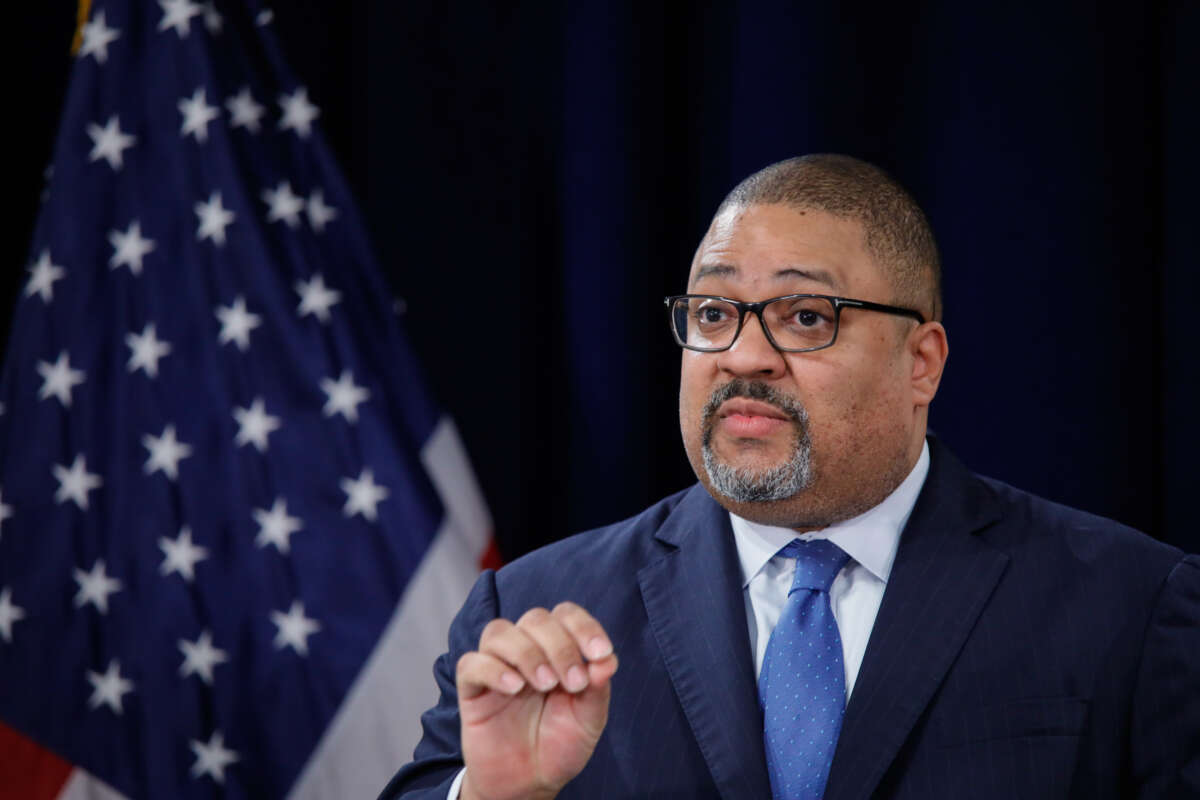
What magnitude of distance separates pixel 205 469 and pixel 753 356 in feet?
4.02

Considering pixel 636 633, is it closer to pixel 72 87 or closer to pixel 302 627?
pixel 302 627

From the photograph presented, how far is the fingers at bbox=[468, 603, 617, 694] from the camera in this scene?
1.11m

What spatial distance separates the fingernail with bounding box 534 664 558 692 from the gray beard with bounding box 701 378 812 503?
0.39m

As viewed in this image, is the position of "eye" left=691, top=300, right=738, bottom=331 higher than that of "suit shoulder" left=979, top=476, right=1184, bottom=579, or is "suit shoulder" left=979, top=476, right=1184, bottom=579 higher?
"eye" left=691, top=300, right=738, bottom=331

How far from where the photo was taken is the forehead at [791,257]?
143 centimetres

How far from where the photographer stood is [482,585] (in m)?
1.62

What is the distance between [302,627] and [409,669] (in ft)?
0.68

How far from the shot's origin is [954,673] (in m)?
1.36

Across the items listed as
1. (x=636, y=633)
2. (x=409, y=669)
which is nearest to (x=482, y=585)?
(x=636, y=633)

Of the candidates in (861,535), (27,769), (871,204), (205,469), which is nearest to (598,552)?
(861,535)

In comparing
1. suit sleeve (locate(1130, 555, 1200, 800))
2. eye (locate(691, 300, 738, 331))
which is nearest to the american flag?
eye (locate(691, 300, 738, 331))

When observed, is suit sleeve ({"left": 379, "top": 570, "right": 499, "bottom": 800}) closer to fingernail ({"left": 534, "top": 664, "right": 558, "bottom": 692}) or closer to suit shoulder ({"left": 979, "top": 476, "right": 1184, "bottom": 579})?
fingernail ({"left": 534, "top": 664, "right": 558, "bottom": 692})

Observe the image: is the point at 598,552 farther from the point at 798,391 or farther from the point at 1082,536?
the point at 1082,536

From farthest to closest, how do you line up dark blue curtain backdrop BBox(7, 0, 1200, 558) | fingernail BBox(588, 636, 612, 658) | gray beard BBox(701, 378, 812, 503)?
dark blue curtain backdrop BBox(7, 0, 1200, 558) < gray beard BBox(701, 378, 812, 503) < fingernail BBox(588, 636, 612, 658)
